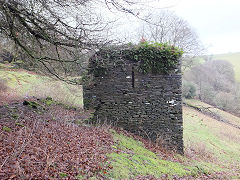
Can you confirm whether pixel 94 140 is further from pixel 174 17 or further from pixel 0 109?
pixel 174 17

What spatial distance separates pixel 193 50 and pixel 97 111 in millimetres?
16019

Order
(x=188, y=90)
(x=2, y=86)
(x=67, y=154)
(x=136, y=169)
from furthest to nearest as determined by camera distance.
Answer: (x=188, y=90), (x=2, y=86), (x=136, y=169), (x=67, y=154)

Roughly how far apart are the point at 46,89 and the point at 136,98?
610 centimetres

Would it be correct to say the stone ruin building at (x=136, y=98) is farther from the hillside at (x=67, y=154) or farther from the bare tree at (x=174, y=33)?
the bare tree at (x=174, y=33)

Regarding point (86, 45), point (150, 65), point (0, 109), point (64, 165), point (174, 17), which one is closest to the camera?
point (64, 165)

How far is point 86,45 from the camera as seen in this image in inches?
212

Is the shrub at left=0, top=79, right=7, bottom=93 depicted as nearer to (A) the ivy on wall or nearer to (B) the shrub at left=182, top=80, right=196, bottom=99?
(A) the ivy on wall

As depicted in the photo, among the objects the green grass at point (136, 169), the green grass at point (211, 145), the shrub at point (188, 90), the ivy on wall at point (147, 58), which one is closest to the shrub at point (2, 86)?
the ivy on wall at point (147, 58)

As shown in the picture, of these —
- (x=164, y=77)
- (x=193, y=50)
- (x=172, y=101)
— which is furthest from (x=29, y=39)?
(x=193, y=50)

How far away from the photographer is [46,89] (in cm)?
1167

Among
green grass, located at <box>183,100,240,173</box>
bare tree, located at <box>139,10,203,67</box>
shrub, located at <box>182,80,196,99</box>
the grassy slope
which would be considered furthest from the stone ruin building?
shrub, located at <box>182,80,196,99</box>

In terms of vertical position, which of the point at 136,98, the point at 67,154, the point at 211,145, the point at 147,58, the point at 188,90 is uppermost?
the point at 147,58

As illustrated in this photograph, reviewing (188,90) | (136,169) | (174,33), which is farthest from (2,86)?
(188,90)

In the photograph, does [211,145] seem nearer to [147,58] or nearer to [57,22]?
[147,58]
